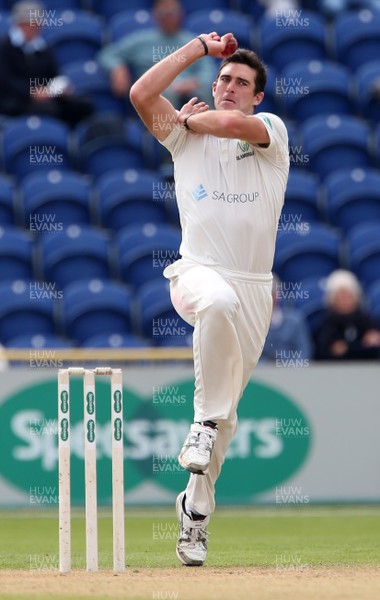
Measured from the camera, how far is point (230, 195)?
22.2 feet

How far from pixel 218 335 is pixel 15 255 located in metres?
6.80

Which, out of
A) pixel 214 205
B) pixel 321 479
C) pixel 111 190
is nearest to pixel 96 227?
pixel 111 190

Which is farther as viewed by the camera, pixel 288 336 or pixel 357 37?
pixel 357 37

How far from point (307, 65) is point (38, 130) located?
338 centimetres

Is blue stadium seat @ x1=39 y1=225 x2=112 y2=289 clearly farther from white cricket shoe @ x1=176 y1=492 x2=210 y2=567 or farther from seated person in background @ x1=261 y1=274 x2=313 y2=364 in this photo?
white cricket shoe @ x1=176 y1=492 x2=210 y2=567

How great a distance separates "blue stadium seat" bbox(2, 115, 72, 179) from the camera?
14.0 m

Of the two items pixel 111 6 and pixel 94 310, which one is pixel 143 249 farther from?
pixel 111 6

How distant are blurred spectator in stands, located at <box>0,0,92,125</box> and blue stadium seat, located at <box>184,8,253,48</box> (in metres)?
1.85

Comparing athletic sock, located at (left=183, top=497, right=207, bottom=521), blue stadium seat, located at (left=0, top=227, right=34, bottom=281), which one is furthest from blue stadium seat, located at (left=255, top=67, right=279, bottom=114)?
athletic sock, located at (left=183, top=497, right=207, bottom=521)

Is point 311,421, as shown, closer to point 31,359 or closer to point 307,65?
point 31,359

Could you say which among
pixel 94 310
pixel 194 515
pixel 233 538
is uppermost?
pixel 94 310

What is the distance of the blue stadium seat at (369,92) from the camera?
1552 cm

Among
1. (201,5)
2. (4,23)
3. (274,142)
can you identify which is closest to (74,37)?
(4,23)

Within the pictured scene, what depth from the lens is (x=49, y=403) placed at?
1138cm
